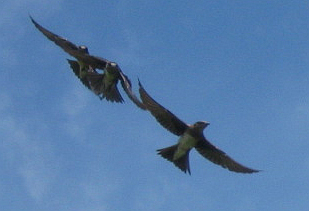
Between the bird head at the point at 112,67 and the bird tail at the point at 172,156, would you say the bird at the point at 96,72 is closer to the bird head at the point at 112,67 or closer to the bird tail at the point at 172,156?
the bird head at the point at 112,67

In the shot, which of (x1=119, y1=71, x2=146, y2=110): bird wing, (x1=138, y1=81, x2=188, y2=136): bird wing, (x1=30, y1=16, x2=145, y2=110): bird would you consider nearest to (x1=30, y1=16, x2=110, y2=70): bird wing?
(x1=30, y1=16, x2=145, y2=110): bird

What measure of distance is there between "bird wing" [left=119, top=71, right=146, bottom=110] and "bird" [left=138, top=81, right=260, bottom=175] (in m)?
0.30

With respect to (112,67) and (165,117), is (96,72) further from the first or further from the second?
(165,117)

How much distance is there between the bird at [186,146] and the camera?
683 inches

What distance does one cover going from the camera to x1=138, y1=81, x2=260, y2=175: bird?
1736 cm

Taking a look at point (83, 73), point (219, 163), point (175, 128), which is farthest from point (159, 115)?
point (83, 73)

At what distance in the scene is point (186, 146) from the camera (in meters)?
17.6

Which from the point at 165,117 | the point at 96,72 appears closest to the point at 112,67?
the point at 96,72

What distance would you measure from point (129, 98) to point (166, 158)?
149 cm

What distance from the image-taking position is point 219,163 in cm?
1797

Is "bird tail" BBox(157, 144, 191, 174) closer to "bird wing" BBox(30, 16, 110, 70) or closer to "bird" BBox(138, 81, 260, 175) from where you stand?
"bird" BBox(138, 81, 260, 175)

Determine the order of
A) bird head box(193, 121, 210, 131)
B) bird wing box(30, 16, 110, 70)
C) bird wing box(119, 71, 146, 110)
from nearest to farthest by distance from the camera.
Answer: bird wing box(119, 71, 146, 110)
bird head box(193, 121, 210, 131)
bird wing box(30, 16, 110, 70)

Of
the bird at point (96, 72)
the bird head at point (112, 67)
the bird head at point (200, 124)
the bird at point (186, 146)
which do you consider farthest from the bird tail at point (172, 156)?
the bird head at point (112, 67)

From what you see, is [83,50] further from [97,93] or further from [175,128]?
[175,128]
